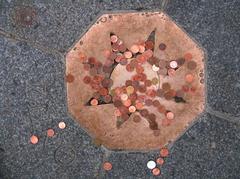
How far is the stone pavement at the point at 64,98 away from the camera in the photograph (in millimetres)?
3109

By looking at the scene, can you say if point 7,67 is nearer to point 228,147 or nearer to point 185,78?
point 185,78

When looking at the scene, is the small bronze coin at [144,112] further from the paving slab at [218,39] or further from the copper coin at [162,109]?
the paving slab at [218,39]

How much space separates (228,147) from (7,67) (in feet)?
5.52

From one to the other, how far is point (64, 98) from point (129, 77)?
0.49m

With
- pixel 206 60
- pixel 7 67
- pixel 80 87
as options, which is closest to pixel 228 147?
pixel 206 60

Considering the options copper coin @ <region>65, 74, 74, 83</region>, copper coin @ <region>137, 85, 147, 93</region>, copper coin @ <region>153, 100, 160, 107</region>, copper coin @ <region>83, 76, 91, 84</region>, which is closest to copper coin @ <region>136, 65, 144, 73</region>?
copper coin @ <region>137, 85, 147, 93</region>

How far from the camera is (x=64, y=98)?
314 cm

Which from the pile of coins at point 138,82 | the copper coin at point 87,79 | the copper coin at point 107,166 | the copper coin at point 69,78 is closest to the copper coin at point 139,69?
the pile of coins at point 138,82

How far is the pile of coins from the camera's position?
3.10 metres

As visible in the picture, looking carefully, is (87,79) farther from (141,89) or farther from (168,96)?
(168,96)

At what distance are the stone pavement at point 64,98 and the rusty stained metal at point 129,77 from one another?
0.19 ft

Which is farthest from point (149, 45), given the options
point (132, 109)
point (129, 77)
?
point (132, 109)

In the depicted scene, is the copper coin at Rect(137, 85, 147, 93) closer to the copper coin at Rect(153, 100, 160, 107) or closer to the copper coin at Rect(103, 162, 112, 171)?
the copper coin at Rect(153, 100, 160, 107)

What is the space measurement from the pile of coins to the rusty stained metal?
0.07 feet
